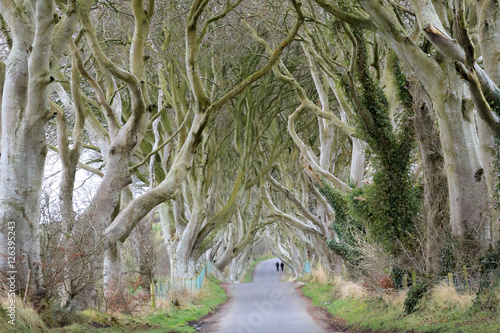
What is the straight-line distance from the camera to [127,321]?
10234mm

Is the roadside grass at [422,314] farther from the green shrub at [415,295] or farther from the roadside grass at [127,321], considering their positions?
the roadside grass at [127,321]

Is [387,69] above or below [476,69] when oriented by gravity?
→ above

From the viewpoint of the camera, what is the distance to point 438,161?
12.2 m

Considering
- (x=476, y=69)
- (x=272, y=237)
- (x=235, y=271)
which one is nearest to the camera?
(x=476, y=69)

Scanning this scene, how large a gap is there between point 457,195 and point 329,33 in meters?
6.92

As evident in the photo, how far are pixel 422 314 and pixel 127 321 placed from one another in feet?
20.1

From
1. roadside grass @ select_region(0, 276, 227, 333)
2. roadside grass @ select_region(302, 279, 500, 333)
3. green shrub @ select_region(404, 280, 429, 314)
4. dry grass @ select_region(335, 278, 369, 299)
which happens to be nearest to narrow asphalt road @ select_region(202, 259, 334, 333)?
roadside grass @ select_region(0, 276, 227, 333)

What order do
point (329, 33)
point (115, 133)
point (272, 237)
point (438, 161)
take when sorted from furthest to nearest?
point (272, 237)
point (329, 33)
point (438, 161)
point (115, 133)

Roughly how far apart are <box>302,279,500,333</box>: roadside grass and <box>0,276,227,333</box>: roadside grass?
15.1 ft

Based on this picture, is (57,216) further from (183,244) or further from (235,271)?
(235,271)

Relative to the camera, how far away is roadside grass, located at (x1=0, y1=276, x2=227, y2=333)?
6.64 m

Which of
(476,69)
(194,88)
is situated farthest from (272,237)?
(476,69)

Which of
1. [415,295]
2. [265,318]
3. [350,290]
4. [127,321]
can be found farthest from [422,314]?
[265,318]

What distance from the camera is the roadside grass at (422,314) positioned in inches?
299
